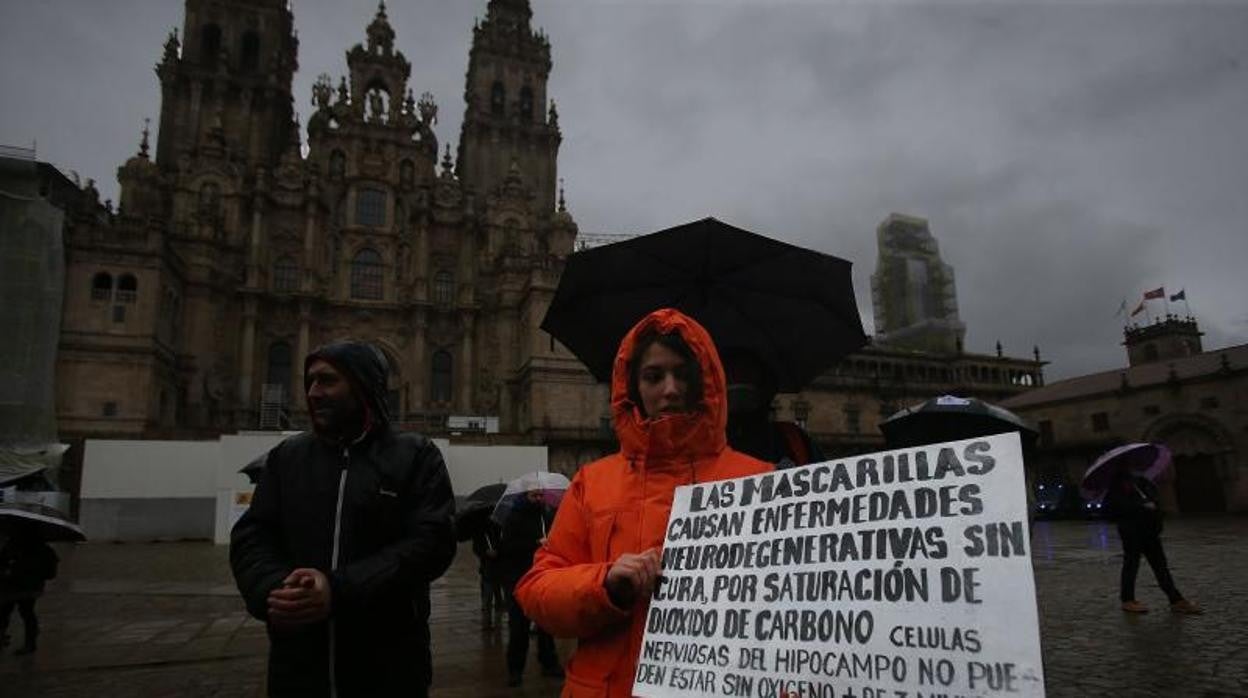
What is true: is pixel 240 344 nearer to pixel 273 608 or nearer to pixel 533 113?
pixel 533 113

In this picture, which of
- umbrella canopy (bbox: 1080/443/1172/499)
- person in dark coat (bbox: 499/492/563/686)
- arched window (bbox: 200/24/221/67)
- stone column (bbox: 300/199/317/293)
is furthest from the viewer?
arched window (bbox: 200/24/221/67)

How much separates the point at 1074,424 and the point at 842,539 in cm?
4707

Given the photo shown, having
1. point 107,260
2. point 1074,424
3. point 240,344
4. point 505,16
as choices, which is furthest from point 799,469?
point 505,16

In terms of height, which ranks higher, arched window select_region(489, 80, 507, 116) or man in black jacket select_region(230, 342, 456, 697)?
arched window select_region(489, 80, 507, 116)

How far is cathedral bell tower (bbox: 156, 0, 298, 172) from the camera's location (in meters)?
40.0

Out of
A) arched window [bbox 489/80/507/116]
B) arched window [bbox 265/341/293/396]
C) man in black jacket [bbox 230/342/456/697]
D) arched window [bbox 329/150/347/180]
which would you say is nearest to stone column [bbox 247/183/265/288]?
arched window [bbox 265/341/293/396]

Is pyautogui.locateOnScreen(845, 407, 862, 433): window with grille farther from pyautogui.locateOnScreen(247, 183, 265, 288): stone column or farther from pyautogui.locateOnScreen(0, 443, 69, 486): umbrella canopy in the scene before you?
A: pyautogui.locateOnScreen(0, 443, 69, 486): umbrella canopy

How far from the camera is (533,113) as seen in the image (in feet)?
156

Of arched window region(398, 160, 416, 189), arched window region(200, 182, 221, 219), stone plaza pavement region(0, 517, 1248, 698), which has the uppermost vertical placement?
arched window region(398, 160, 416, 189)

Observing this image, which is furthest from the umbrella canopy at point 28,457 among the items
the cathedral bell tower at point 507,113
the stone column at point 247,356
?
the cathedral bell tower at point 507,113

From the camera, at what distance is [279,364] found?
38.1 m

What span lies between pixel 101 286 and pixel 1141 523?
3779cm

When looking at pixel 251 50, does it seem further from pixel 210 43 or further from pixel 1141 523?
pixel 1141 523

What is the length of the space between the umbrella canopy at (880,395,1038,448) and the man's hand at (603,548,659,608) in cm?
319
